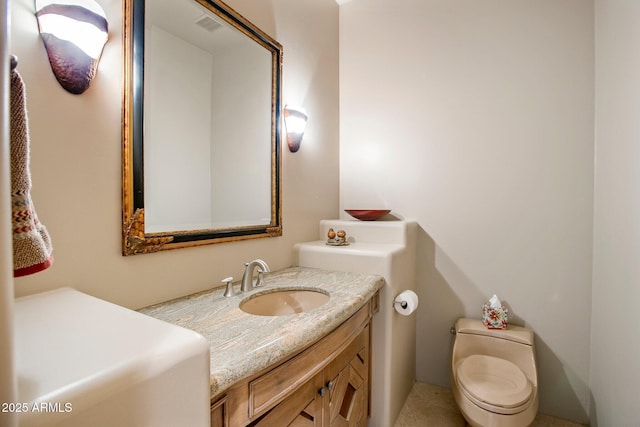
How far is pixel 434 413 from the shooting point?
1.80 meters

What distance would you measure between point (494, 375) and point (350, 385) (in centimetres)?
89

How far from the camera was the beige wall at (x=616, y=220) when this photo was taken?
3.94 ft

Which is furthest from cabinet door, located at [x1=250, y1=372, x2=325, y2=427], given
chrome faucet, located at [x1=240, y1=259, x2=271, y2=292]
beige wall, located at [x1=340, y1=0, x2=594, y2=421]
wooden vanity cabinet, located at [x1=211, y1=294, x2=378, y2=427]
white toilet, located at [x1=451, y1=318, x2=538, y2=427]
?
beige wall, located at [x1=340, y1=0, x2=594, y2=421]

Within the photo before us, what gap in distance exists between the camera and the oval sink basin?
1.27 meters

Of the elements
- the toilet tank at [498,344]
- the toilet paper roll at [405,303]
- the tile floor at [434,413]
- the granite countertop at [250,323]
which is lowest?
the tile floor at [434,413]

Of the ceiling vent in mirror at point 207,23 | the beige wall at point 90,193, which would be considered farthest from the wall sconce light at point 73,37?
the ceiling vent in mirror at point 207,23

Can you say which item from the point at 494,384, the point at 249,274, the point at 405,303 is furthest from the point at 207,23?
the point at 494,384

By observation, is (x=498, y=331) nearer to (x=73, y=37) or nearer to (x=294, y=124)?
(x=294, y=124)

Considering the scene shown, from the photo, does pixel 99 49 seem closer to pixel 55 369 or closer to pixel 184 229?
pixel 184 229

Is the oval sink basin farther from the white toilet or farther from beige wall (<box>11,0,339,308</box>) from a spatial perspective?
the white toilet

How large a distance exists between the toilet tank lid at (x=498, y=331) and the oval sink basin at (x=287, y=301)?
109 centimetres

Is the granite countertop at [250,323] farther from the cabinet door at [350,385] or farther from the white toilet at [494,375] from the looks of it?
the white toilet at [494,375]

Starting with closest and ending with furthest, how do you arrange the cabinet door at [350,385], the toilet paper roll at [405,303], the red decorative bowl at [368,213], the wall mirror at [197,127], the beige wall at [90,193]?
the beige wall at [90,193] → the wall mirror at [197,127] → the cabinet door at [350,385] → the toilet paper roll at [405,303] → the red decorative bowl at [368,213]

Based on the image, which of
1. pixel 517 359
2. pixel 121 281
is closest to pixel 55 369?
pixel 121 281
